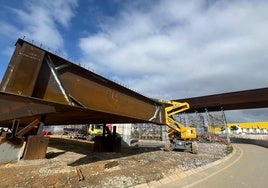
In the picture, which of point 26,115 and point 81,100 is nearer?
point 81,100

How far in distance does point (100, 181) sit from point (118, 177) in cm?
71

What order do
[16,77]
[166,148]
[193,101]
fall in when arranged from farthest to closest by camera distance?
1. [193,101]
2. [166,148]
3. [16,77]

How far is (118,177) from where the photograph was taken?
6.22m

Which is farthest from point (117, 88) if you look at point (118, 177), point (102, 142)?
point (102, 142)

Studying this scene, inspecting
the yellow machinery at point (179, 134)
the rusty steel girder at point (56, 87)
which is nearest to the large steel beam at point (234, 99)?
the yellow machinery at point (179, 134)

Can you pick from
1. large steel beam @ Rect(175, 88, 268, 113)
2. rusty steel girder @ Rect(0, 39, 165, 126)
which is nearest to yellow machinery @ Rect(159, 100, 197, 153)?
rusty steel girder @ Rect(0, 39, 165, 126)

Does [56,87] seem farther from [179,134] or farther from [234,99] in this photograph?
[234,99]

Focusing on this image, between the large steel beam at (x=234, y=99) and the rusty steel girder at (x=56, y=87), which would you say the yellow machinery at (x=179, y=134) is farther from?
the large steel beam at (x=234, y=99)

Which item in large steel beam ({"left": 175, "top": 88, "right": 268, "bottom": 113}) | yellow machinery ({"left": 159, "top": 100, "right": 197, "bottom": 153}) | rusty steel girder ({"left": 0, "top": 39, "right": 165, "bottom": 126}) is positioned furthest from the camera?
large steel beam ({"left": 175, "top": 88, "right": 268, "bottom": 113})

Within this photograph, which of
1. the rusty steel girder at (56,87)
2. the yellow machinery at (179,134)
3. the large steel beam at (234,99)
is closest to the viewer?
the rusty steel girder at (56,87)

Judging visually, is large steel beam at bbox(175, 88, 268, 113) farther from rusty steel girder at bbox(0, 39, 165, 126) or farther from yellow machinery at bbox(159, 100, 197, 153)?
rusty steel girder at bbox(0, 39, 165, 126)

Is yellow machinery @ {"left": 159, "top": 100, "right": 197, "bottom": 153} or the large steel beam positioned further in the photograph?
the large steel beam

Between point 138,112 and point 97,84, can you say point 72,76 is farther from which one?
point 138,112

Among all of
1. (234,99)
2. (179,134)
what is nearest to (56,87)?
(179,134)
